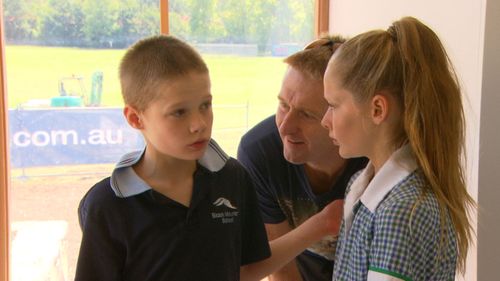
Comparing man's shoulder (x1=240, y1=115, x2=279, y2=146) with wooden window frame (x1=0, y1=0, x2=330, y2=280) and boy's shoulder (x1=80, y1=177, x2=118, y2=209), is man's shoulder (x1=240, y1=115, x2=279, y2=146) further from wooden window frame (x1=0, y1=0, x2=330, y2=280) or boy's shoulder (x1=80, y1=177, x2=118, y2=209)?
wooden window frame (x1=0, y1=0, x2=330, y2=280)

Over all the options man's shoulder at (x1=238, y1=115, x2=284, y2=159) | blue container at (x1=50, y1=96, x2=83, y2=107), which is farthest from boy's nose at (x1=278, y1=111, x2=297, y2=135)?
blue container at (x1=50, y1=96, x2=83, y2=107)

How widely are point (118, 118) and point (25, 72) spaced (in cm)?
60

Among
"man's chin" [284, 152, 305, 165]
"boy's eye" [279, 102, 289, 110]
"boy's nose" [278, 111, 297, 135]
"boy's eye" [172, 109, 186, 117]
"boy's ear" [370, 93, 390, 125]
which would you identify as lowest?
"man's chin" [284, 152, 305, 165]

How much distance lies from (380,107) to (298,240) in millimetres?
434

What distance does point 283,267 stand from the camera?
1620mm

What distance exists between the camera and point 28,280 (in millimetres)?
3096

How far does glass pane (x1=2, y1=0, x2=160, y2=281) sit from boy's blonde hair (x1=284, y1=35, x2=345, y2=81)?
6.24ft

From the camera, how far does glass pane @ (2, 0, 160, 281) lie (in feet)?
9.96

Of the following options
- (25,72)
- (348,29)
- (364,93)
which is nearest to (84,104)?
(25,72)

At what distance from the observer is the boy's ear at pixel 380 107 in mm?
993

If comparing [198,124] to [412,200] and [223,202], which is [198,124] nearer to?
[223,202]

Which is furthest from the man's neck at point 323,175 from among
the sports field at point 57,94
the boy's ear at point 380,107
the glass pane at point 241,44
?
the glass pane at point 241,44

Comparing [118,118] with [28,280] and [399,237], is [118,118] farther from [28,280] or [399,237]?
[399,237]

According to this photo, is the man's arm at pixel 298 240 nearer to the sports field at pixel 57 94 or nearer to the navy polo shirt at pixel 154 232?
the navy polo shirt at pixel 154 232
